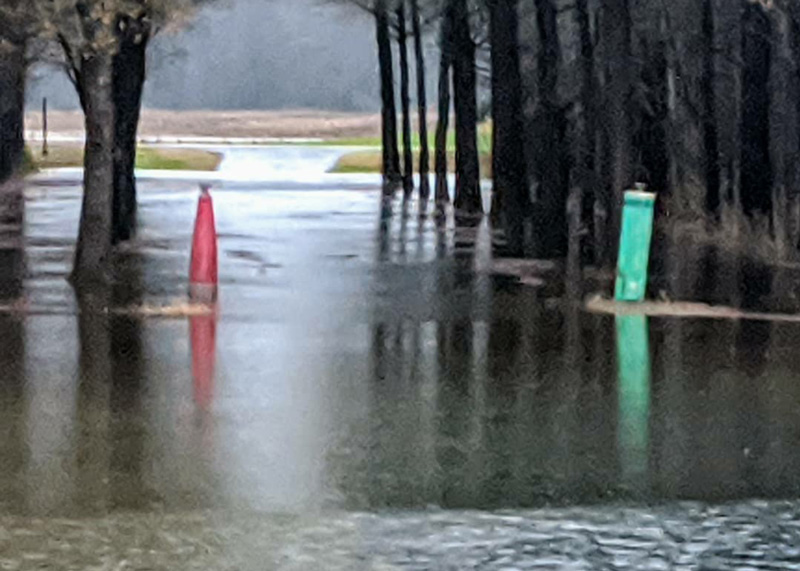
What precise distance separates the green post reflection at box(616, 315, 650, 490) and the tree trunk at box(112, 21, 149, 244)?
8.87 m

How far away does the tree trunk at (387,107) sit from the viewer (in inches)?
1670

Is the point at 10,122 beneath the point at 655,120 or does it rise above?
above

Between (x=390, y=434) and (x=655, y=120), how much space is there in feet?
57.6

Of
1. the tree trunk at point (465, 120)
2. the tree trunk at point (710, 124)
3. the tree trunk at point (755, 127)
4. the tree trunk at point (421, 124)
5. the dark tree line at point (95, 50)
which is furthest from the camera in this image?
the tree trunk at point (421, 124)

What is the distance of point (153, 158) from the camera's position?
60.2 meters

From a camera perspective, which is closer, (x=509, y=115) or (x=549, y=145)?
(x=549, y=145)

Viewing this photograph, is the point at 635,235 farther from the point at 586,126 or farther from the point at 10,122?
the point at 10,122

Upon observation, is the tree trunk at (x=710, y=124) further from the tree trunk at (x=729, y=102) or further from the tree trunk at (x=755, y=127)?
the tree trunk at (x=755, y=127)

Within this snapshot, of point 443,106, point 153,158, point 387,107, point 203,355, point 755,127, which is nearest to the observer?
point 203,355

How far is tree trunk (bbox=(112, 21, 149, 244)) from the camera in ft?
73.7

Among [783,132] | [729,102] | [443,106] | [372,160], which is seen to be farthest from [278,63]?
[783,132]

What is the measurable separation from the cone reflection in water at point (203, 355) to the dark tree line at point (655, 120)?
5.30 m

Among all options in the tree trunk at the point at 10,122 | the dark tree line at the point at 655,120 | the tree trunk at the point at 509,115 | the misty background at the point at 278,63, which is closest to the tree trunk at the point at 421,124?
the tree trunk at the point at 10,122

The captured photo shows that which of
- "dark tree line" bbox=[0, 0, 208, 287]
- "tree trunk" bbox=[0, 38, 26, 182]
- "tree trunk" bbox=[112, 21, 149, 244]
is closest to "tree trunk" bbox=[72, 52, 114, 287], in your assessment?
"dark tree line" bbox=[0, 0, 208, 287]
